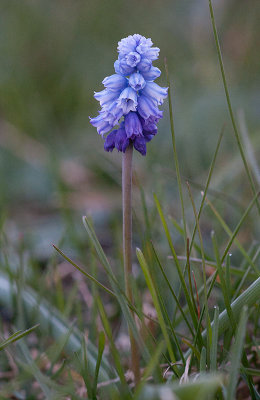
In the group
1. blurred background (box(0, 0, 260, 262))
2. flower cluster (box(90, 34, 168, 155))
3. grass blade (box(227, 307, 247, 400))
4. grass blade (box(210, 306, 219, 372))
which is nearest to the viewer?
grass blade (box(227, 307, 247, 400))

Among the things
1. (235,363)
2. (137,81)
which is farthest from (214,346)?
(137,81)

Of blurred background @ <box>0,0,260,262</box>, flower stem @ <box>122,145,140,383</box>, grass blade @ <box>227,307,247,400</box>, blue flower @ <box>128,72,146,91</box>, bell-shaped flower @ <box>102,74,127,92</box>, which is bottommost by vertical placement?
grass blade @ <box>227,307,247,400</box>

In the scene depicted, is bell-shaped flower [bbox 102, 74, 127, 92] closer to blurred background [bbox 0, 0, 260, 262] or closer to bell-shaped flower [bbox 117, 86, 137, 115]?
bell-shaped flower [bbox 117, 86, 137, 115]

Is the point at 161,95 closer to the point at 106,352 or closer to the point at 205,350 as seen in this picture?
the point at 205,350

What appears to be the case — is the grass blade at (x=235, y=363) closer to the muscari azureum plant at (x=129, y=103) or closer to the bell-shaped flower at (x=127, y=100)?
the muscari azureum plant at (x=129, y=103)

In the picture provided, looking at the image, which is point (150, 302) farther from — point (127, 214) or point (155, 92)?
point (155, 92)

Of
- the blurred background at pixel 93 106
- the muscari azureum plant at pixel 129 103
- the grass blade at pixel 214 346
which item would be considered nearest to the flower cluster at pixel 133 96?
the muscari azureum plant at pixel 129 103

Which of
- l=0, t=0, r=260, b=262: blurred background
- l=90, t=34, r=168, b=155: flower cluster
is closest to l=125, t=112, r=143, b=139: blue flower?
l=90, t=34, r=168, b=155: flower cluster
